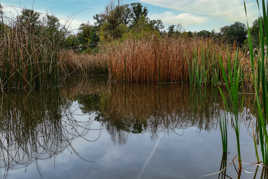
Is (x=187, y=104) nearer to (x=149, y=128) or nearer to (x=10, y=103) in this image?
(x=149, y=128)

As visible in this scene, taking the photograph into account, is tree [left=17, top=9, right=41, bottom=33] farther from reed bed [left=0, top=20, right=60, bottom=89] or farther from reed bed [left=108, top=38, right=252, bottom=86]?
reed bed [left=108, top=38, right=252, bottom=86]

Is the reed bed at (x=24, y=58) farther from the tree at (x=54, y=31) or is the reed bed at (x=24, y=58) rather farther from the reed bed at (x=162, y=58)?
the reed bed at (x=162, y=58)

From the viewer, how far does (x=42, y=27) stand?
4082 millimetres

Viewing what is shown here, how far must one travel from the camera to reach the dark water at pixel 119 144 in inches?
36.6

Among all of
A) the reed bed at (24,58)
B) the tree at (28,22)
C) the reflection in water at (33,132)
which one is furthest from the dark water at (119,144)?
the tree at (28,22)

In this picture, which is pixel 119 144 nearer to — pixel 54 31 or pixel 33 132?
pixel 33 132

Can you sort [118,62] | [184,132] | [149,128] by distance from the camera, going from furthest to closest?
[118,62], [149,128], [184,132]

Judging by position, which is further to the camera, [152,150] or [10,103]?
[10,103]

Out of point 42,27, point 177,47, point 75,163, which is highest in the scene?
point 42,27

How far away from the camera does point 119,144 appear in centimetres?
A: 124

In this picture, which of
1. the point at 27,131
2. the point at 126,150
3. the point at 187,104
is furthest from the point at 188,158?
the point at 187,104

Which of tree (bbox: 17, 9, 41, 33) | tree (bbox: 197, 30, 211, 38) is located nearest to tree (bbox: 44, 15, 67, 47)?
tree (bbox: 17, 9, 41, 33)

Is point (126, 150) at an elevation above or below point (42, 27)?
below

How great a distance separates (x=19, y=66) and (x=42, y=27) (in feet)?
3.78
